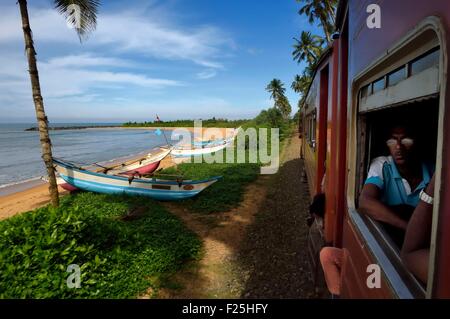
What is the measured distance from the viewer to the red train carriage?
112cm

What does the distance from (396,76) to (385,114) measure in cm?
125

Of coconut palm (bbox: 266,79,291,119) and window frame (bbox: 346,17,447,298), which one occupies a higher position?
coconut palm (bbox: 266,79,291,119)

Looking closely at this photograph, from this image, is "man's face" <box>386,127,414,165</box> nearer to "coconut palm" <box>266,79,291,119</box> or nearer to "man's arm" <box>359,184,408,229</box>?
"man's arm" <box>359,184,408,229</box>

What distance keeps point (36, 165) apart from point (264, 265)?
26.8 meters

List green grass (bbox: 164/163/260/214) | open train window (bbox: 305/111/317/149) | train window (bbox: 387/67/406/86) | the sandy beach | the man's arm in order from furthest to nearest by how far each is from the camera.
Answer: the sandy beach
green grass (bbox: 164/163/260/214)
open train window (bbox: 305/111/317/149)
the man's arm
train window (bbox: 387/67/406/86)

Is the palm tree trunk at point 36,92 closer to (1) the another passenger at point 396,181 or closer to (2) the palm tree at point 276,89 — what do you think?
(1) the another passenger at point 396,181

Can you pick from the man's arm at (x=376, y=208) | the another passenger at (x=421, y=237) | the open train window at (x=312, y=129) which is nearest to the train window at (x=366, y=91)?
the man's arm at (x=376, y=208)

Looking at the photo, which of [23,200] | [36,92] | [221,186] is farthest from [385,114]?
[23,200]

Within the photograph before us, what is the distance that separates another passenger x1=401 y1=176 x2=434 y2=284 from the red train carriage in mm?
68

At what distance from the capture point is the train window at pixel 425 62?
1.20 m

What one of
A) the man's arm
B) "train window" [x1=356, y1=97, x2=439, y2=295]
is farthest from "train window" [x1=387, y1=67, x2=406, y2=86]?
the man's arm

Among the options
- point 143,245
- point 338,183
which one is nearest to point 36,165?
point 143,245

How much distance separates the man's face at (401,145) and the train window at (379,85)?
0.53m

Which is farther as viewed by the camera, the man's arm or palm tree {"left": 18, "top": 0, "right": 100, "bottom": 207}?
palm tree {"left": 18, "top": 0, "right": 100, "bottom": 207}
